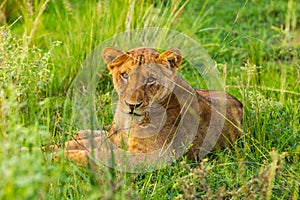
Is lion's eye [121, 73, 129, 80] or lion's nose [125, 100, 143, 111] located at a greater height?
lion's eye [121, 73, 129, 80]

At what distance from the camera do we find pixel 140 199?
3.01 meters

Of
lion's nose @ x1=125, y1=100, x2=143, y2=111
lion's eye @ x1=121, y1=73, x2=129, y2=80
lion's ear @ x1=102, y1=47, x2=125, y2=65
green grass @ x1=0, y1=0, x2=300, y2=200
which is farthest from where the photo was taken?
lion's ear @ x1=102, y1=47, x2=125, y2=65

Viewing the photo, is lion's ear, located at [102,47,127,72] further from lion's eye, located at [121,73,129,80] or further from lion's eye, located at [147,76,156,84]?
lion's eye, located at [147,76,156,84]

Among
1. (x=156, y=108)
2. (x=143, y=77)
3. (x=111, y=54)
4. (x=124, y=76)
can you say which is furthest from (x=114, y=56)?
(x=156, y=108)

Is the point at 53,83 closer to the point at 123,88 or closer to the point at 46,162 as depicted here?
the point at 123,88

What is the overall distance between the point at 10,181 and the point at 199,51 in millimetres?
3984

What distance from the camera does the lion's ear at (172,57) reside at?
3914mm

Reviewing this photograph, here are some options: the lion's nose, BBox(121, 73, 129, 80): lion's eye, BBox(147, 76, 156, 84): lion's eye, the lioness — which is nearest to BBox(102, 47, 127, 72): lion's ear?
the lioness

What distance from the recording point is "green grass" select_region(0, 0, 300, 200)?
253 centimetres

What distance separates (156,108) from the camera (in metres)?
3.92

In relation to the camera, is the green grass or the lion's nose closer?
the green grass

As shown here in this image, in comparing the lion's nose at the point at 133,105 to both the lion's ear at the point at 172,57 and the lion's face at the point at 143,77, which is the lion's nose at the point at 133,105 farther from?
the lion's ear at the point at 172,57

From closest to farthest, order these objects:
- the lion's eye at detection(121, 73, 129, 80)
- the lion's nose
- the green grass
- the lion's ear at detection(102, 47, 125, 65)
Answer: the green grass < the lion's nose < the lion's eye at detection(121, 73, 129, 80) < the lion's ear at detection(102, 47, 125, 65)

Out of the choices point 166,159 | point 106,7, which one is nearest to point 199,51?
point 106,7
